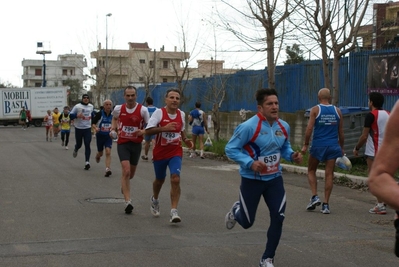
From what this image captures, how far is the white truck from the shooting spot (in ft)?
188

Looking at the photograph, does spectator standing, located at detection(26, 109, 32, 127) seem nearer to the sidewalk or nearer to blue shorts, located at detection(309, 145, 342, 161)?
the sidewalk

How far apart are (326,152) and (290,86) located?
42.7ft

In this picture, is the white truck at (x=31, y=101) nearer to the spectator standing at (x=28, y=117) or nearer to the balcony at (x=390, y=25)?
the spectator standing at (x=28, y=117)

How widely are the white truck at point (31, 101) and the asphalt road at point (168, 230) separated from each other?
148 feet

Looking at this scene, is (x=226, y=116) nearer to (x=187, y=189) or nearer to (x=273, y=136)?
(x=187, y=189)

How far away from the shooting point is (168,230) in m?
8.70

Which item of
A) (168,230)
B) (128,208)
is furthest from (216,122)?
(168,230)

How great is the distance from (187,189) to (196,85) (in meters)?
20.5

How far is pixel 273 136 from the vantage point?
6.86 m

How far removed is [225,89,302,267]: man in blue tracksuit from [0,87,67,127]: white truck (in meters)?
52.8

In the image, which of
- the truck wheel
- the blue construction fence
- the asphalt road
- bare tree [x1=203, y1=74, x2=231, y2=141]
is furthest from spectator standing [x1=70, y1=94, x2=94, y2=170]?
the truck wheel

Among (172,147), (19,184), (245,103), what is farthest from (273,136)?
(245,103)

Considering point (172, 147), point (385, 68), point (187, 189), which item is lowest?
point (187, 189)

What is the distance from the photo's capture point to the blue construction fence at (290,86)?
62.5 feet
